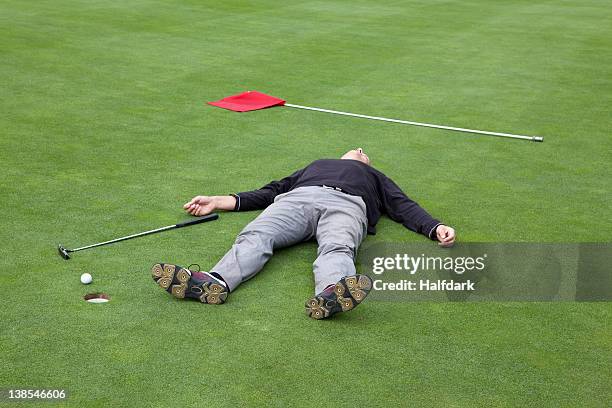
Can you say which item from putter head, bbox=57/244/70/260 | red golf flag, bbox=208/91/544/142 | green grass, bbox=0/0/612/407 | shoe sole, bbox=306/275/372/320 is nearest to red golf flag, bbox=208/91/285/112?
red golf flag, bbox=208/91/544/142

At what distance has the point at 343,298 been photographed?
457 cm

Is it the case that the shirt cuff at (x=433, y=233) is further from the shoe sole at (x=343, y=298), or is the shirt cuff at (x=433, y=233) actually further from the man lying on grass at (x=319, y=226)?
the shoe sole at (x=343, y=298)

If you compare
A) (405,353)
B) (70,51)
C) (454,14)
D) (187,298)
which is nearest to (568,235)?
(405,353)

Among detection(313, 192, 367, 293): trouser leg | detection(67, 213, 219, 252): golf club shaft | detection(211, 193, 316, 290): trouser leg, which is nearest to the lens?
detection(313, 192, 367, 293): trouser leg

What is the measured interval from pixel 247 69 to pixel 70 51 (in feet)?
8.17

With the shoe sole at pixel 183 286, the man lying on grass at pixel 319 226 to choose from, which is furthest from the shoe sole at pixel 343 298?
the shoe sole at pixel 183 286

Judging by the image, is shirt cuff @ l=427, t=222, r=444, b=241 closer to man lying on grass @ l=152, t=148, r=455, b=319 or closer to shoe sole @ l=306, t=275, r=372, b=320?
man lying on grass @ l=152, t=148, r=455, b=319

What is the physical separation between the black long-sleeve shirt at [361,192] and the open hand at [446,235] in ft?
0.23

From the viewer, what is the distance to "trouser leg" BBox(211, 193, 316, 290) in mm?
5023

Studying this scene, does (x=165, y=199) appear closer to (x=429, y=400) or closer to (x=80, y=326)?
(x=80, y=326)

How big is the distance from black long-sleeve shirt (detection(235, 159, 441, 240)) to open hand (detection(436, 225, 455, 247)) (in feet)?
0.23

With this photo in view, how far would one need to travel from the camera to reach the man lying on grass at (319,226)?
4730 millimetres

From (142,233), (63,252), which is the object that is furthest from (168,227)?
(63,252)

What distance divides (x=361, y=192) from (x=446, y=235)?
68cm
